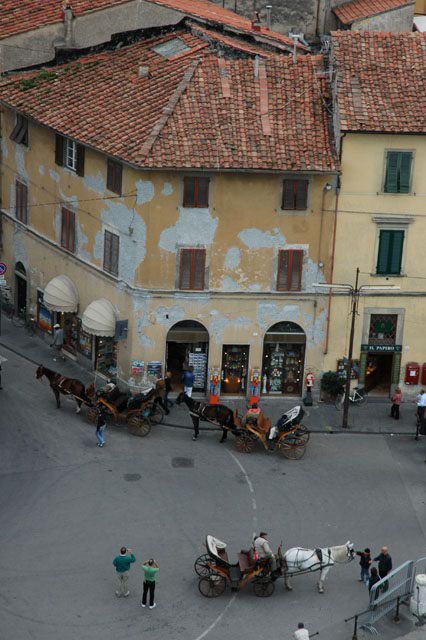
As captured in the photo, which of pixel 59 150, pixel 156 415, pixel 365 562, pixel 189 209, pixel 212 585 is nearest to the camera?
pixel 212 585

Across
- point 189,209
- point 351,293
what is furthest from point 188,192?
point 351,293

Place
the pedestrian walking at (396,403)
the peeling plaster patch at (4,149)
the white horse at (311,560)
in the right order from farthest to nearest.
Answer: the peeling plaster patch at (4,149) < the pedestrian walking at (396,403) < the white horse at (311,560)

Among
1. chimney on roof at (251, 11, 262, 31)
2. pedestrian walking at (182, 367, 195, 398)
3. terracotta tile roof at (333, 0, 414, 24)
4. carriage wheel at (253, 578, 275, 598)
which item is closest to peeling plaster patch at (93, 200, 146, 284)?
pedestrian walking at (182, 367, 195, 398)

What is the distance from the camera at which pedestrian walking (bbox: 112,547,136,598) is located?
4378 cm

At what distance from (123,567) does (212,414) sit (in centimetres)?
1196

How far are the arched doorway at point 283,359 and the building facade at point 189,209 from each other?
59 mm

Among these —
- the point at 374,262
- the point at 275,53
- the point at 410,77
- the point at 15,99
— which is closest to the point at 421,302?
the point at 374,262

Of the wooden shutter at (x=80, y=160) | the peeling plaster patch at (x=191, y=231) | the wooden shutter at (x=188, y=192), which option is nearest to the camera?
the wooden shutter at (x=188, y=192)

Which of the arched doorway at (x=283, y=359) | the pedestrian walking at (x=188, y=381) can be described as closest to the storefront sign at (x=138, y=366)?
the pedestrian walking at (x=188, y=381)

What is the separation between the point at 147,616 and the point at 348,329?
18628 millimetres

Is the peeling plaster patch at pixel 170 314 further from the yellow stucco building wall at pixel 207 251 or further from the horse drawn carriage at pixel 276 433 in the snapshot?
the horse drawn carriage at pixel 276 433

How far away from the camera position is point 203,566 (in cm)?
4500

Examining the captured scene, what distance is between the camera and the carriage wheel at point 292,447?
5391 centimetres

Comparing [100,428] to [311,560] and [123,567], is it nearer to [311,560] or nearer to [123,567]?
[123,567]
